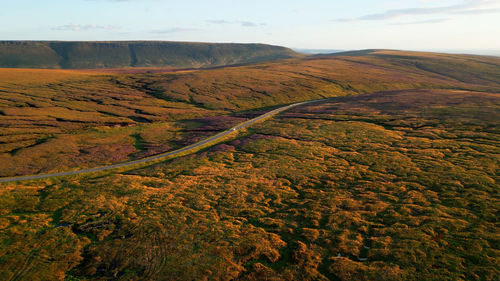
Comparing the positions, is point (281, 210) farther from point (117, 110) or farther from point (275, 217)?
point (117, 110)

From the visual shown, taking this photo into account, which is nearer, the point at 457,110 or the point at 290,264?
the point at 290,264

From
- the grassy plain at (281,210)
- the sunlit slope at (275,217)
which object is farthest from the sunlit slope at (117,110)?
the sunlit slope at (275,217)

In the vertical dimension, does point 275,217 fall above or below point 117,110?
above

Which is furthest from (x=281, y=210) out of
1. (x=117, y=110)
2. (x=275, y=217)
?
(x=117, y=110)

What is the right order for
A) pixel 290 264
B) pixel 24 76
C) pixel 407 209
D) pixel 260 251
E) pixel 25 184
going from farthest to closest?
pixel 24 76 → pixel 25 184 → pixel 407 209 → pixel 260 251 → pixel 290 264

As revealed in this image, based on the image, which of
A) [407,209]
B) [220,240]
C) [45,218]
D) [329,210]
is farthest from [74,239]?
[407,209]

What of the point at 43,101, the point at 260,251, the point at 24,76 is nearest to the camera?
the point at 260,251

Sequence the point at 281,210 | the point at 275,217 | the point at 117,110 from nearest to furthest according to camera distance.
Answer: the point at 275,217
the point at 281,210
the point at 117,110

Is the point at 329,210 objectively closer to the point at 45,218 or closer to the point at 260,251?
the point at 260,251

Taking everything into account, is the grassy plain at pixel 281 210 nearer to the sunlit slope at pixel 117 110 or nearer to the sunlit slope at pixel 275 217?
the sunlit slope at pixel 275 217

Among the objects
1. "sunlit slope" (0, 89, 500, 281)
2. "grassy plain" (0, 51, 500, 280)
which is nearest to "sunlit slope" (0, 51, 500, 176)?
"grassy plain" (0, 51, 500, 280)

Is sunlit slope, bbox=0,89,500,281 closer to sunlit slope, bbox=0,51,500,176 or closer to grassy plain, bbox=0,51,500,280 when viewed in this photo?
grassy plain, bbox=0,51,500,280
